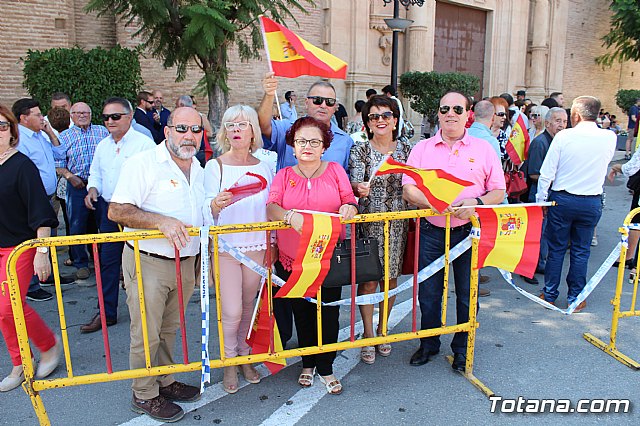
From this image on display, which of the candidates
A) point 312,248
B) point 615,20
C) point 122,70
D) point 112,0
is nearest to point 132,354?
point 312,248

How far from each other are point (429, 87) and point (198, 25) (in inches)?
368

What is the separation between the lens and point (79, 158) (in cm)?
604

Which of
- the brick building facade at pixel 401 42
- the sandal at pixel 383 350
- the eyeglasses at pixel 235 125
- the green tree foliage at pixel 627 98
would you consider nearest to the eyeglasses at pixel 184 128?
the eyeglasses at pixel 235 125

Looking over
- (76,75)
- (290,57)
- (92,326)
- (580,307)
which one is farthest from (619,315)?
(76,75)

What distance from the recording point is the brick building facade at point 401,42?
→ 1105cm

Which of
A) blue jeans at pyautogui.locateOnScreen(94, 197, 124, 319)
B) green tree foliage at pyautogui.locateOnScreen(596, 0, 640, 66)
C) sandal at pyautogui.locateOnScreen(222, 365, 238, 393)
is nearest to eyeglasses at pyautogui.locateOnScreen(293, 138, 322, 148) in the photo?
sandal at pyautogui.locateOnScreen(222, 365, 238, 393)

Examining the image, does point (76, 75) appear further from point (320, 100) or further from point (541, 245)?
point (541, 245)

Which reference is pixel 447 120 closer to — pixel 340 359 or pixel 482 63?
pixel 340 359

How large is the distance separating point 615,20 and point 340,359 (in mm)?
23152

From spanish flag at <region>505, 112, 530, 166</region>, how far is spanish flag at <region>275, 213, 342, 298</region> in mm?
4509

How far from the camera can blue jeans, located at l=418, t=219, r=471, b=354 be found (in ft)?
13.2

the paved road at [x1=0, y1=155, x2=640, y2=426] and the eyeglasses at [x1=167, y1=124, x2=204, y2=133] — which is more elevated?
the eyeglasses at [x1=167, y1=124, x2=204, y2=133]

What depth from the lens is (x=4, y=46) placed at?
10711 millimetres

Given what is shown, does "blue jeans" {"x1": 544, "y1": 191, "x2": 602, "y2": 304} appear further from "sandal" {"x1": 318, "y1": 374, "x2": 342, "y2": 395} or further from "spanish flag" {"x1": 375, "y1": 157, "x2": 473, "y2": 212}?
"sandal" {"x1": 318, "y1": 374, "x2": 342, "y2": 395}
